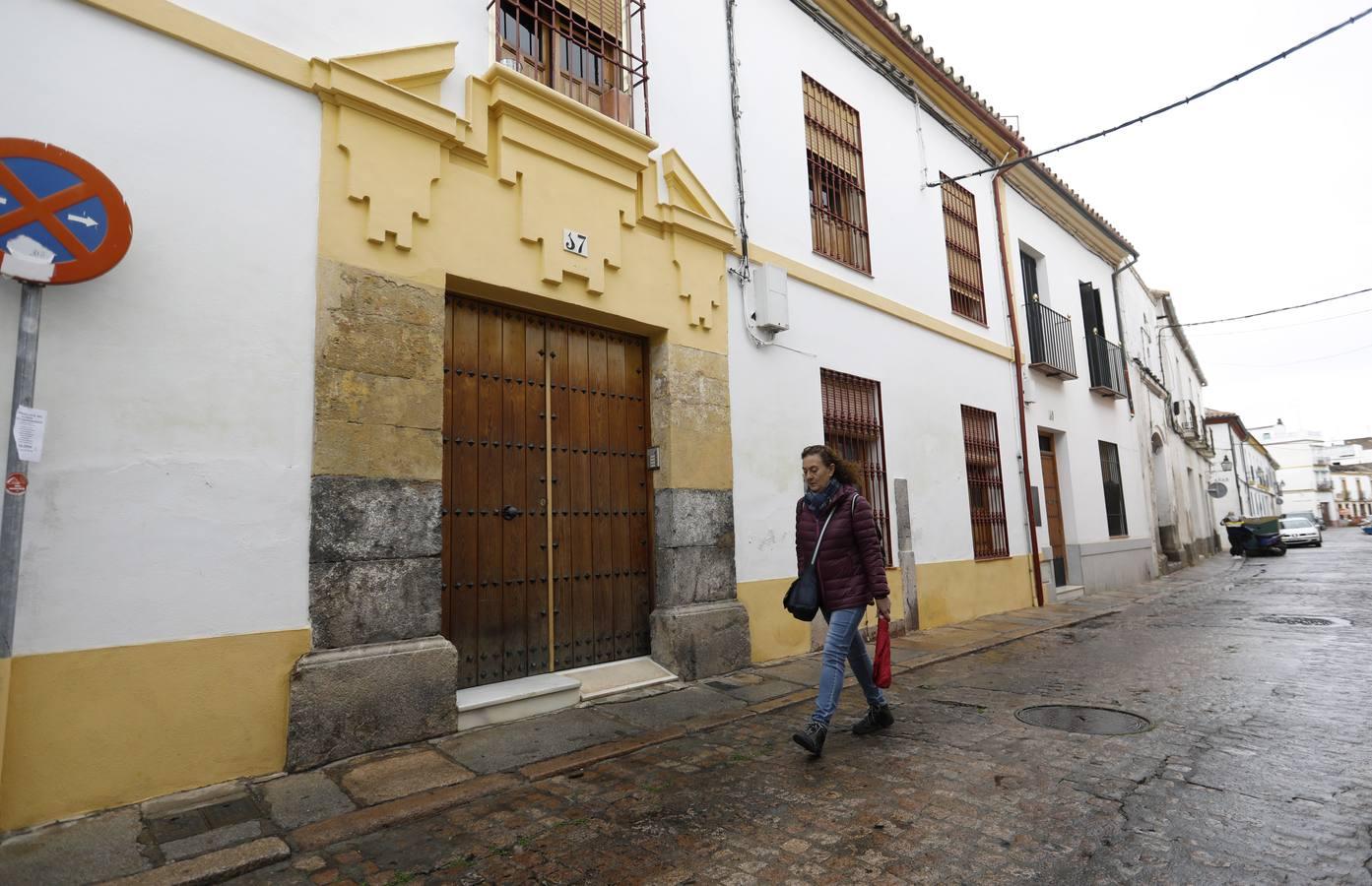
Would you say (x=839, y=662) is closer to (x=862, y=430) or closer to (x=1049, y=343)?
(x=862, y=430)

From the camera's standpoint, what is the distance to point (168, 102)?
11.5 ft

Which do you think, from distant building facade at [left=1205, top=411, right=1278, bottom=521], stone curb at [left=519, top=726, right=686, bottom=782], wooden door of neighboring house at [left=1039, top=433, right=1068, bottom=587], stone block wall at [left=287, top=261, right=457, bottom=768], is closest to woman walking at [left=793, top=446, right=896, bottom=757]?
stone curb at [left=519, top=726, right=686, bottom=782]

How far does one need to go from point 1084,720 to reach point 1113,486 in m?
10.9

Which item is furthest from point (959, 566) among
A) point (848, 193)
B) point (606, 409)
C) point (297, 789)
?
point (297, 789)

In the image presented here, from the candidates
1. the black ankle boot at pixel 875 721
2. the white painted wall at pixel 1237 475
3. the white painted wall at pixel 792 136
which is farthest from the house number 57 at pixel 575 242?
the white painted wall at pixel 1237 475

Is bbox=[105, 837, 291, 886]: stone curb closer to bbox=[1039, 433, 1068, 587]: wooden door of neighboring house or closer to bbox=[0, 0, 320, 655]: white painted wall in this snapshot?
bbox=[0, 0, 320, 655]: white painted wall

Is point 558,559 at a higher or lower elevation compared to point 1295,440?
lower

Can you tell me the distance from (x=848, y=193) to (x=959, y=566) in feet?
14.8

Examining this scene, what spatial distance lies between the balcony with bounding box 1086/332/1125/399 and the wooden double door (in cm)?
1055

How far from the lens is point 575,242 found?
507cm

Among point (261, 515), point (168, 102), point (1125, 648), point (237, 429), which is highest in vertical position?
point (168, 102)

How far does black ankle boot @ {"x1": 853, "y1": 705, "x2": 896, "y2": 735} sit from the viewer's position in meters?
4.04

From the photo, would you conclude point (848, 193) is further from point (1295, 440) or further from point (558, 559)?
point (1295, 440)

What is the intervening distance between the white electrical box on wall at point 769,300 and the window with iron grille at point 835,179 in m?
1.13
